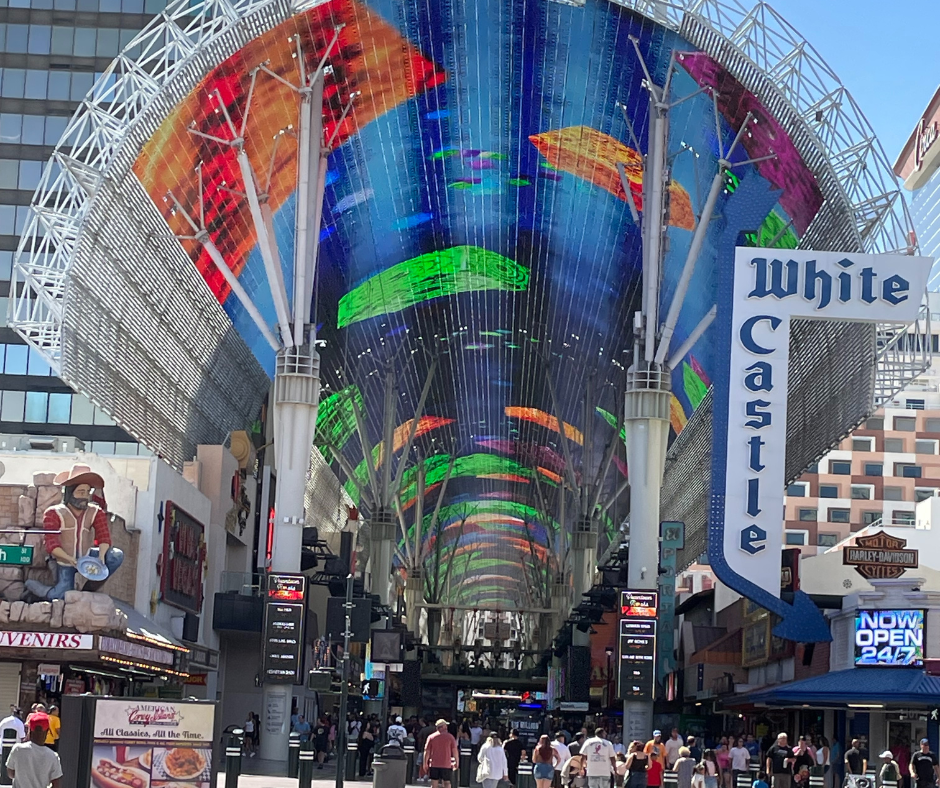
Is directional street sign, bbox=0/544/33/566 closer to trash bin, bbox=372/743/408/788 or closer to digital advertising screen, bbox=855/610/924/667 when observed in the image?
trash bin, bbox=372/743/408/788

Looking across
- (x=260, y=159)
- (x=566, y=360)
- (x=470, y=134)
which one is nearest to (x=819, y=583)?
(x=566, y=360)

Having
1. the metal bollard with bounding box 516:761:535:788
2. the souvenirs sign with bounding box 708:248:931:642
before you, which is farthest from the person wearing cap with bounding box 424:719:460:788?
the souvenirs sign with bounding box 708:248:931:642

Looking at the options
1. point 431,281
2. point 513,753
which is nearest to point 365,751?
point 513,753

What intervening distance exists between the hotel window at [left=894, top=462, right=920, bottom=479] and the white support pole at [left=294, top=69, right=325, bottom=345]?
78232mm

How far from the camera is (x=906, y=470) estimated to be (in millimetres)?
117062

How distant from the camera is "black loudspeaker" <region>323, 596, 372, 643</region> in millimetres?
31328

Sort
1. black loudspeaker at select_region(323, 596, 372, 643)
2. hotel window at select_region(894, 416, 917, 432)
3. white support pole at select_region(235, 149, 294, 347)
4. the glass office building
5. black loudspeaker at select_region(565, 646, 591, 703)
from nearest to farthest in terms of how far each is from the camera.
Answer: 1. black loudspeaker at select_region(323, 596, 372, 643)
2. white support pole at select_region(235, 149, 294, 347)
3. black loudspeaker at select_region(565, 646, 591, 703)
4. the glass office building
5. hotel window at select_region(894, 416, 917, 432)

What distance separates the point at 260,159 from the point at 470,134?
792cm

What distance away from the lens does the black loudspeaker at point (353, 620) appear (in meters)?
31.3

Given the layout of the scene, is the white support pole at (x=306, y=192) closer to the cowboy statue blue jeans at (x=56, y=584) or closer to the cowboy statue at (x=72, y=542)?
the cowboy statue at (x=72, y=542)

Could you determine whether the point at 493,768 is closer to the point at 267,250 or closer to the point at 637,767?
the point at 637,767

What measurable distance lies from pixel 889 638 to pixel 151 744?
90.6 ft

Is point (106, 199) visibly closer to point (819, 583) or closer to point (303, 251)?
point (303, 251)

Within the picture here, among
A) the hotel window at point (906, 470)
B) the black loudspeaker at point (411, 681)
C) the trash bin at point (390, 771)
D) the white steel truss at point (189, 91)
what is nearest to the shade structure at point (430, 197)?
the white steel truss at point (189, 91)
